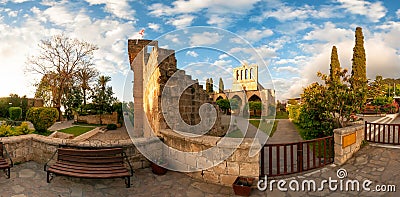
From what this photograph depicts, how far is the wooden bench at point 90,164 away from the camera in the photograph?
413 cm

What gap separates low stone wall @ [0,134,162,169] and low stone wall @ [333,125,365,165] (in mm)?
4388

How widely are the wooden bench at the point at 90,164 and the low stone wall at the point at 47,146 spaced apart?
310 mm

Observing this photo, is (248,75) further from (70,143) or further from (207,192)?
(70,143)

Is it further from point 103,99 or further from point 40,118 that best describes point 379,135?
point 103,99

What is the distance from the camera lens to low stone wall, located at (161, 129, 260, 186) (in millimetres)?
4039

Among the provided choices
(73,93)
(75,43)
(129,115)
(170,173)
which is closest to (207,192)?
(170,173)

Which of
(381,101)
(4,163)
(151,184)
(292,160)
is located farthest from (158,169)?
(381,101)

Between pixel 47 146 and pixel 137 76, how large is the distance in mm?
7402

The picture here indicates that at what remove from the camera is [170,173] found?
494 cm

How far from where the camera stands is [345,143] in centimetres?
577

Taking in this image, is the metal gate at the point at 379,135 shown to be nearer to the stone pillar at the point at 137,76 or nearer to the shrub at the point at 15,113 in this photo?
the stone pillar at the point at 137,76

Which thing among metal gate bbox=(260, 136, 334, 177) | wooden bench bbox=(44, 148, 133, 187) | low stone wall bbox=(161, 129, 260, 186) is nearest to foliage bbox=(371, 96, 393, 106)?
metal gate bbox=(260, 136, 334, 177)

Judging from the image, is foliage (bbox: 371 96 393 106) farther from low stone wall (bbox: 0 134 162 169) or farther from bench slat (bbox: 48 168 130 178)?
bench slat (bbox: 48 168 130 178)

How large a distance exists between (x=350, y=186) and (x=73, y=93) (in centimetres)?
2992
